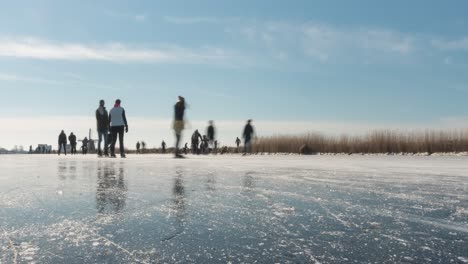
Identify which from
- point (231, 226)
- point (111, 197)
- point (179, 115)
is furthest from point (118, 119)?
point (231, 226)

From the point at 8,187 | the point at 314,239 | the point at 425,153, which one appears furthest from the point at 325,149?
the point at 314,239

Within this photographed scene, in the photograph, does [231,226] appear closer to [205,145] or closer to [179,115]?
[179,115]

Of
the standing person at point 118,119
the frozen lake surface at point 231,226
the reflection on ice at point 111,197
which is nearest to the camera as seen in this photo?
the frozen lake surface at point 231,226

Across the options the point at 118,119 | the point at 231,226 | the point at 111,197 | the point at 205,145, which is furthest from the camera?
Result: the point at 205,145

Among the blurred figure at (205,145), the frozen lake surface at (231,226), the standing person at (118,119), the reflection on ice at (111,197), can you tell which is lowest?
the frozen lake surface at (231,226)

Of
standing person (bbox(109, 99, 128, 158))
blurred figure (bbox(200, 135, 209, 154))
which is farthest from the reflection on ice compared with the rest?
blurred figure (bbox(200, 135, 209, 154))

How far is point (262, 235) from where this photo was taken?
1905 millimetres

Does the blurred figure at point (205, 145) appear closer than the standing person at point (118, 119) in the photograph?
No

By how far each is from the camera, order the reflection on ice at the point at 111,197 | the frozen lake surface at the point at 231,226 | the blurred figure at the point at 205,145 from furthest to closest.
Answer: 1. the blurred figure at the point at 205,145
2. the reflection on ice at the point at 111,197
3. the frozen lake surface at the point at 231,226

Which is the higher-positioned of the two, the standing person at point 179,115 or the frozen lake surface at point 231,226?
the standing person at point 179,115

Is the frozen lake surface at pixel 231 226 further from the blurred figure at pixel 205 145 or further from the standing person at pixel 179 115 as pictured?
the blurred figure at pixel 205 145

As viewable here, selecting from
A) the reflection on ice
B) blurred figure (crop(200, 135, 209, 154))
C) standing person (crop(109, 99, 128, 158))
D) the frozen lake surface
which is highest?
standing person (crop(109, 99, 128, 158))

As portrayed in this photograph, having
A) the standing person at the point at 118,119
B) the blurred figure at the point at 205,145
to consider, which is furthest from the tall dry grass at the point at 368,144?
the standing person at the point at 118,119

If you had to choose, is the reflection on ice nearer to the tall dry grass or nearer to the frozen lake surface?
the frozen lake surface
